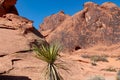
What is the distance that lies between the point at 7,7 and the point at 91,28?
91.7 feet

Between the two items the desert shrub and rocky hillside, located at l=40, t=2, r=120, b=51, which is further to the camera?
rocky hillside, located at l=40, t=2, r=120, b=51

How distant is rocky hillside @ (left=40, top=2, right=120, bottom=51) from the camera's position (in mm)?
49219

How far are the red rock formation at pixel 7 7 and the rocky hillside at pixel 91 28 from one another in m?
24.9

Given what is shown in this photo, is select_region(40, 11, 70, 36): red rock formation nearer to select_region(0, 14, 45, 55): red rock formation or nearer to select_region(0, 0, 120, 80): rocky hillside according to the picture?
select_region(0, 0, 120, 80): rocky hillside

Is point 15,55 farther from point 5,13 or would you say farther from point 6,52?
point 5,13

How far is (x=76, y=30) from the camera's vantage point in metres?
51.0

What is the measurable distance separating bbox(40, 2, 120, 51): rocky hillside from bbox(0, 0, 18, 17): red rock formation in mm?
24884

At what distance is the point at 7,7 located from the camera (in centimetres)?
2394

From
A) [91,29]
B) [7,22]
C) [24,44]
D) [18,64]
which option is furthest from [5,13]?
[91,29]

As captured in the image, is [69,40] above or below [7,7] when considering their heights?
below

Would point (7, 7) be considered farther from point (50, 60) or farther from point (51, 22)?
point (51, 22)

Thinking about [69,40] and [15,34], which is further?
[69,40]

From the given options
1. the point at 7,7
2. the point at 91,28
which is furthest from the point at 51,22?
the point at 7,7

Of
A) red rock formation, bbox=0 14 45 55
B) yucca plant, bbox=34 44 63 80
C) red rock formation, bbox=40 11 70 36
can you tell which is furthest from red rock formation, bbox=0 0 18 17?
red rock formation, bbox=40 11 70 36
